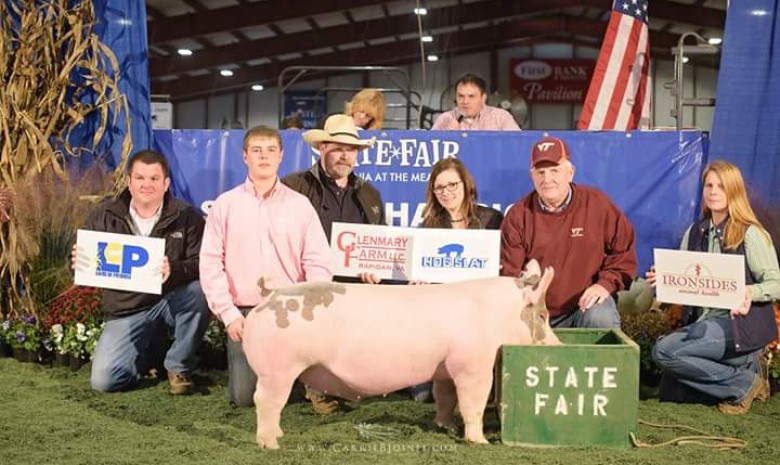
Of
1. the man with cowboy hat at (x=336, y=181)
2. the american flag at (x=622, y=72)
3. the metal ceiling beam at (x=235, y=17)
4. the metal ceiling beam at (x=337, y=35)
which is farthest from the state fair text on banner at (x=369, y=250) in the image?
the metal ceiling beam at (x=337, y=35)

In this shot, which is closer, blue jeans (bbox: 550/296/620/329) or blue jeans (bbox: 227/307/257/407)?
blue jeans (bbox: 550/296/620/329)

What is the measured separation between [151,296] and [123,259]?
0.34 meters

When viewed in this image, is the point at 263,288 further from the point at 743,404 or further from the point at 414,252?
the point at 743,404

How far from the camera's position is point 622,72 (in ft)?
19.3

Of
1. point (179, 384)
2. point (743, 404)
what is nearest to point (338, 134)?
point (179, 384)

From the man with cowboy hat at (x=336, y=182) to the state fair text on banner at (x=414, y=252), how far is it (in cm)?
19

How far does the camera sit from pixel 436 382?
3270mm

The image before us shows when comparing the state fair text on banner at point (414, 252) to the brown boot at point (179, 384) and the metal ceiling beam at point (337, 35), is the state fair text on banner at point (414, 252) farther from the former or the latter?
the metal ceiling beam at point (337, 35)

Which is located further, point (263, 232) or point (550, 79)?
point (550, 79)

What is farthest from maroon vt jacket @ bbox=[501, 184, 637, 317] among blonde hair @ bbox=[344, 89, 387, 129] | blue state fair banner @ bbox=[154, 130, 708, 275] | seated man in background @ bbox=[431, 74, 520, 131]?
blonde hair @ bbox=[344, 89, 387, 129]

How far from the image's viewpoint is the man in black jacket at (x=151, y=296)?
4.16m

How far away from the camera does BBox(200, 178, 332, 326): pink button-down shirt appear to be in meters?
3.50

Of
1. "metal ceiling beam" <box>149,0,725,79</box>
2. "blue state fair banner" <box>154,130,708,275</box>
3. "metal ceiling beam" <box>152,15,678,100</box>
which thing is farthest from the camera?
"metal ceiling beam" <box>152,15,678,100</box>

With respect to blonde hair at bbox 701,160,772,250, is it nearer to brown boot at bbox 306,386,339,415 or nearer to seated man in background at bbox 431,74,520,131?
brown boot at bbox 306,386,339,415
